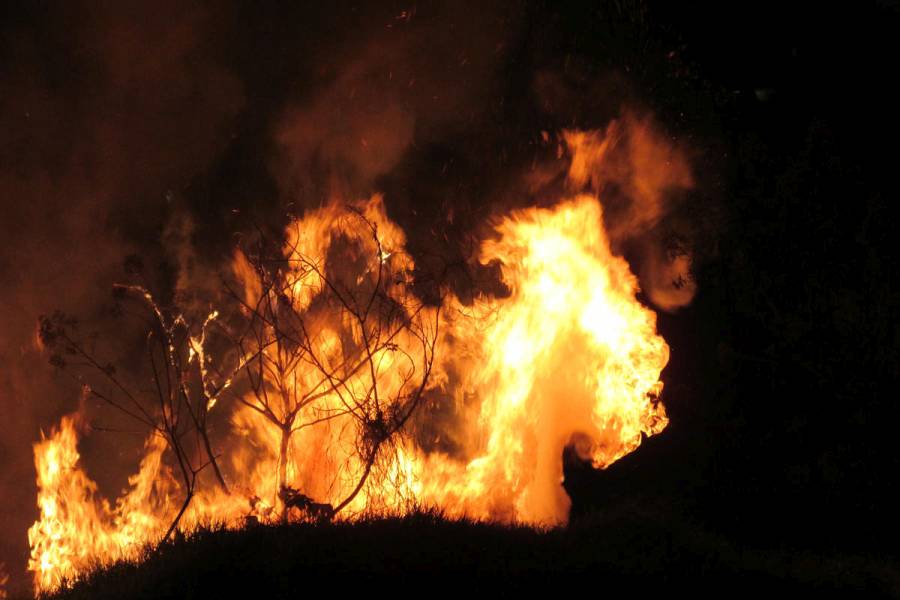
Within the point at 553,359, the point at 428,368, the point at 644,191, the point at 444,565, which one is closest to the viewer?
the point at 444,565

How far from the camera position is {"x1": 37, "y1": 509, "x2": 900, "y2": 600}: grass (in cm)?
572

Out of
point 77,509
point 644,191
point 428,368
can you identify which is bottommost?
point 77,509

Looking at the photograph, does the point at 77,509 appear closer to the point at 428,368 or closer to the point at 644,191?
the point at 428,368

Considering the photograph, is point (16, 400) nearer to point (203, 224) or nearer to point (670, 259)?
point (203, 224)

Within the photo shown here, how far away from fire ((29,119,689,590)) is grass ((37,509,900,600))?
2823 mm

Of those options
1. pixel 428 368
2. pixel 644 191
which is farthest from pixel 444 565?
pixel 644 191

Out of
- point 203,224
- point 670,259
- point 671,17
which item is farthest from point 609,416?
point 203,224

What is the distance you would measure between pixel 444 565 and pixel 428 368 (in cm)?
383

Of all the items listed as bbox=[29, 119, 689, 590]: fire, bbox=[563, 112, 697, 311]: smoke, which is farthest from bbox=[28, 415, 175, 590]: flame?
bbox=[563, 112, 697, 311]: smoke

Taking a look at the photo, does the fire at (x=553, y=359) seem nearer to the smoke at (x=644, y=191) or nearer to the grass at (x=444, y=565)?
the smoke at (x=644, y=191)

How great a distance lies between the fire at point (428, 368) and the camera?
391 inches

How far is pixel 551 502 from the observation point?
434 inches

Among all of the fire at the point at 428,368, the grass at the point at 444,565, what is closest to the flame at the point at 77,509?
the fire at the point at 428,368

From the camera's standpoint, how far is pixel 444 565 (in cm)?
608
